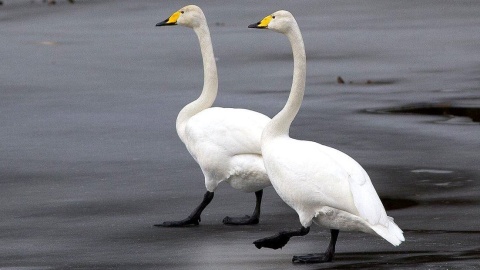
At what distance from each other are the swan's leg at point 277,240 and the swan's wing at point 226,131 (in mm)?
1480

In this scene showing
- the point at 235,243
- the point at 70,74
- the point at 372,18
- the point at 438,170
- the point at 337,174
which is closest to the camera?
the point at 337,174

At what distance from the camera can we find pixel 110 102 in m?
15.8

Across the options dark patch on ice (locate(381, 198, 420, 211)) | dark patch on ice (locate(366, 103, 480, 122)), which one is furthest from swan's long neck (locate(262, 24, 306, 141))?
dark patch on ice (locate(366, 103, 480, 122))

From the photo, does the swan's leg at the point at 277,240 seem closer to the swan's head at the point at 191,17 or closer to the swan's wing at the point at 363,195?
the swan's wing at the point at 363,195

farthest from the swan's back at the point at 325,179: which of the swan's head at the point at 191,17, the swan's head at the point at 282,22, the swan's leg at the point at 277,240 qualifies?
the swan's head at the point at 191,17

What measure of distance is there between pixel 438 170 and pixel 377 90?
5237 mm

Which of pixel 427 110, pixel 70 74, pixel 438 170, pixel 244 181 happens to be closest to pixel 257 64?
pixel 70 74

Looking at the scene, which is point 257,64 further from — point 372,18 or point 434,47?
point 372,18

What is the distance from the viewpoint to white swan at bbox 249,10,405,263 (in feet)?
25.3

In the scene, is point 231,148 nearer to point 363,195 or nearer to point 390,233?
point 363,195

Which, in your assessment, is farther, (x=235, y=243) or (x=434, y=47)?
(x=434, y=47)

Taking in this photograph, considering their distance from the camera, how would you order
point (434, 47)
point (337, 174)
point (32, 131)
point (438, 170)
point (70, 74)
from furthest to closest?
point (434, 47), point (70, 74), point (32, 131), point (438, 170), point (337, 174)

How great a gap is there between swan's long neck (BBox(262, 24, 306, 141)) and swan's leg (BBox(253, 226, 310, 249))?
0.75 m

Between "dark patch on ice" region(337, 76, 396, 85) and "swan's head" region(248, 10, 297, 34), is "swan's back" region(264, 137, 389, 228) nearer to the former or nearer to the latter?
"swan's head" region(248, 10, 297, 34)
